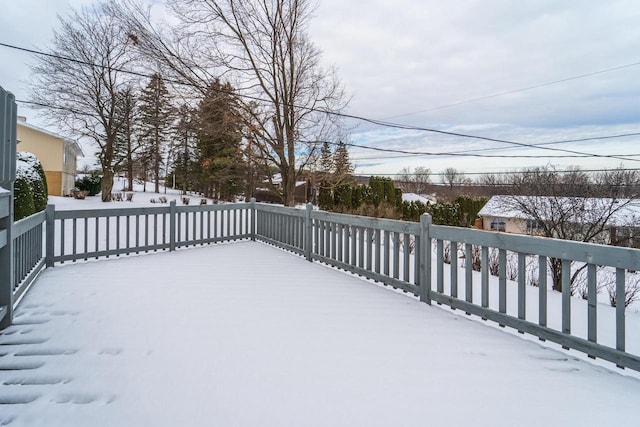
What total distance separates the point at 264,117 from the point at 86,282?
297 inches

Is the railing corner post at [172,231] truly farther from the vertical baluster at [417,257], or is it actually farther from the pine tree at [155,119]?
the pine tree at [155,119]

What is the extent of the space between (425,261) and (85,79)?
18.8 m

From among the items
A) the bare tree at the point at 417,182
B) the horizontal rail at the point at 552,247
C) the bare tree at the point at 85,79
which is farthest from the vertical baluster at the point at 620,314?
the bare tree at the point at 417,182

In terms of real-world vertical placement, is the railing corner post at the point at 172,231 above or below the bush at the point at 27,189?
below

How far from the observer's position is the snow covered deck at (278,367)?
1.91 metres

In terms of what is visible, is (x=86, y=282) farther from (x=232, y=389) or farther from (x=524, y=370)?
(x=524, y=370)

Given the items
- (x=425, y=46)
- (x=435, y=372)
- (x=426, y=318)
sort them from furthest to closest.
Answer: (x=425, y=46), (x=426, y=318), (x=435, y=372)

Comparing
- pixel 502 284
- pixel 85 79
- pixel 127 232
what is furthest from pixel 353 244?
pixel 85 79

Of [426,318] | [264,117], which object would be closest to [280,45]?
[264,117]

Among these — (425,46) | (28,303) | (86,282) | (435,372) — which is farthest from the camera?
(425,46)

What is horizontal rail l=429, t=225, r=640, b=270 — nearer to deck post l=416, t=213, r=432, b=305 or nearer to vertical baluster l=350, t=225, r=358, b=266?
deck post l=416, t=213, r=432, b=305

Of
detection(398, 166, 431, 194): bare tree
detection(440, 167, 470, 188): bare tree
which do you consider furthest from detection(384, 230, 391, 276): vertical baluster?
detection(398, 166, 431, 194): bare tree

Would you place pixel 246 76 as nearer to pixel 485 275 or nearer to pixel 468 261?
pixel 468 261

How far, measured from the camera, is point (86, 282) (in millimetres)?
4500
